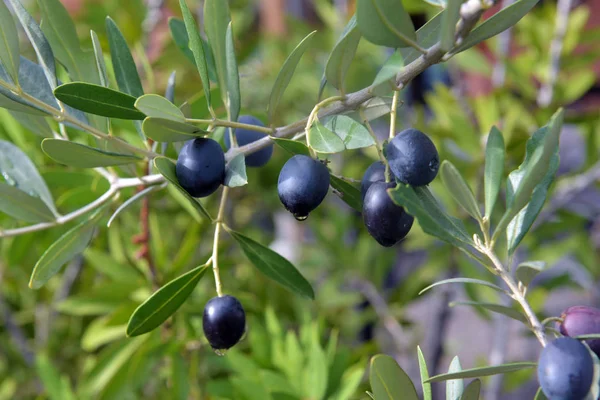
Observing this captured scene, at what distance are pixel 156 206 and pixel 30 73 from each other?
99 centimetres

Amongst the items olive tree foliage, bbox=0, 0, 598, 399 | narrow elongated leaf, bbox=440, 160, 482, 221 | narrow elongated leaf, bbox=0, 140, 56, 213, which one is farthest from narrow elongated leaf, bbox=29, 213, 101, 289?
narrow elongated leaf, bbox=440, 160, 482, 221

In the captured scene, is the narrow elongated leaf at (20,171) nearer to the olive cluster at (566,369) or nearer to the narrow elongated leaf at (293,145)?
the narrow elongated leaf at (293,145)

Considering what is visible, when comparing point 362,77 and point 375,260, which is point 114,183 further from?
point 362,77

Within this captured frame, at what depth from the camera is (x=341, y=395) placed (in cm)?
91

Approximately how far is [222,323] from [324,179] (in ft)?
0.62

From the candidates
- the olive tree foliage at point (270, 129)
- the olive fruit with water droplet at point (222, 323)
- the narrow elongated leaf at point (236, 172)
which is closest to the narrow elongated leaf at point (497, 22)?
the olive tree foliage at point (270, 129)

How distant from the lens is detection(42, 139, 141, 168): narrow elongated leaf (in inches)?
21.5

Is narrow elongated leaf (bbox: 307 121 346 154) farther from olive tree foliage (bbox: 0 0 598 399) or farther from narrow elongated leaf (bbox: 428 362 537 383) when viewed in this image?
narrow elongated leaf (bbox: 428 362 537 383)

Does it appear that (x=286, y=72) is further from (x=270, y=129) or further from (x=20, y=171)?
(x=20, y=171)

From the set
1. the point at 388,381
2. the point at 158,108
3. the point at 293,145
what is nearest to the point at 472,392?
the point at 388,381

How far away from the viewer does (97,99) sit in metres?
0.54

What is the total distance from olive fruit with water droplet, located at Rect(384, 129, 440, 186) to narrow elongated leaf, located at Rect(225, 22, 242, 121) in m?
0.19

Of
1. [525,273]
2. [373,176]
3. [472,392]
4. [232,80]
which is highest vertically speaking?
[232,80]

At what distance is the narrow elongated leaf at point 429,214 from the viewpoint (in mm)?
470
